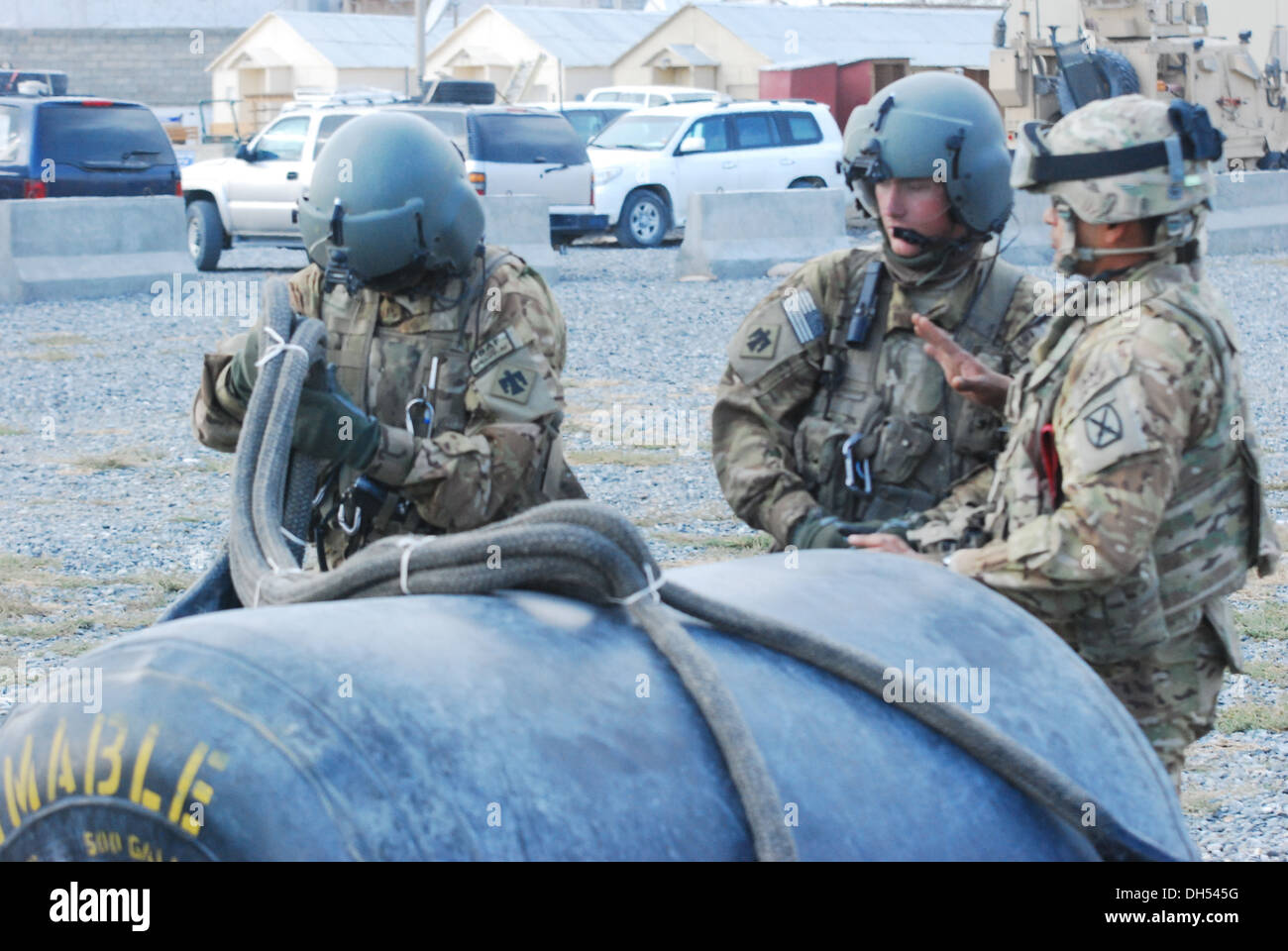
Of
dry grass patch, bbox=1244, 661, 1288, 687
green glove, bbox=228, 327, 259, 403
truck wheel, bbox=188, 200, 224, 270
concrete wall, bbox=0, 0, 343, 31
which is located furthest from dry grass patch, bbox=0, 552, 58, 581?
concrete wall, bbox=0, 0, 343, 31

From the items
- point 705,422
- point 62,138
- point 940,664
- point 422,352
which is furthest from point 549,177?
point 940,664

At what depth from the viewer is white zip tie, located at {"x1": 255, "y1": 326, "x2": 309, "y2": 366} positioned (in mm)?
2699

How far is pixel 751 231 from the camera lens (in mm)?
15992

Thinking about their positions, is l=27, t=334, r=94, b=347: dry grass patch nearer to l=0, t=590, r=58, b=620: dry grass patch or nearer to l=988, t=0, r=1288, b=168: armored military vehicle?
l=0, t=590, r=58, b=620: dry grass patch

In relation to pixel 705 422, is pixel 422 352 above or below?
above

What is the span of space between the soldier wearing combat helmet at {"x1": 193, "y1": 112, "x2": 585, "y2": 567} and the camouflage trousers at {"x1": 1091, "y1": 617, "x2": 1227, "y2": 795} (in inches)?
51.6

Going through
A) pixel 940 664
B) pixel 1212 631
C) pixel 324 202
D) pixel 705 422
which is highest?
pixel 324 202

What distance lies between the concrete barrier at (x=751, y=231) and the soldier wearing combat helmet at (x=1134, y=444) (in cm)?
1297

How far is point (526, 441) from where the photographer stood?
3.42 metres

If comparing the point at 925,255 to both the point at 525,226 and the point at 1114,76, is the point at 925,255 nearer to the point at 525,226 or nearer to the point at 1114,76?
the point at 525,226

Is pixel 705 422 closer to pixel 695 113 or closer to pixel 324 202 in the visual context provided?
pixel 324 202

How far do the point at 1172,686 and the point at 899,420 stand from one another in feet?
2.77

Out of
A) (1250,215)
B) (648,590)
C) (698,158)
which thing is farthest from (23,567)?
(1250,215)

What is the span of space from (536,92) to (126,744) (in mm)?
42617
